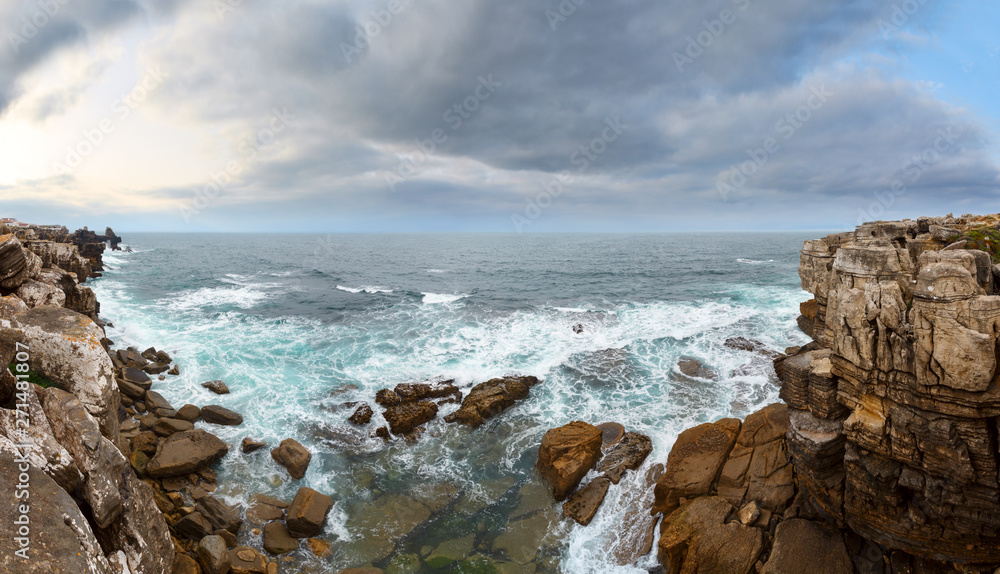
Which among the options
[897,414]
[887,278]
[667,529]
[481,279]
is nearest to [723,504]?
[667,529]

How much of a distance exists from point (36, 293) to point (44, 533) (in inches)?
425

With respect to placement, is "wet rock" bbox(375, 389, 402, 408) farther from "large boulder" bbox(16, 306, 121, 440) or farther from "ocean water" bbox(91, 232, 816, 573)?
"large boulder" bbox(16, 306, 121, 440)

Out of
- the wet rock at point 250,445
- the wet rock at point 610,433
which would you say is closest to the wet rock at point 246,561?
the wet rock at point 250,445

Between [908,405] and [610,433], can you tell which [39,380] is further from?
[908,405]

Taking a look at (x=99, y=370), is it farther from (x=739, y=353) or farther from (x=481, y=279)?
(x=481, y=279)

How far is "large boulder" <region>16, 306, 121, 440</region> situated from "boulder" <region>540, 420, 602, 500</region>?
38.5 ft

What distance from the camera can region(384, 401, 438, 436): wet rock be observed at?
17484mm

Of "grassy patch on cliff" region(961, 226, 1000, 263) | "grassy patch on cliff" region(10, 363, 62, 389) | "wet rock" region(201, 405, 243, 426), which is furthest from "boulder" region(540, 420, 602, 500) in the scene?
"grassy patch on cliff" region(10, 363, 62, 389)

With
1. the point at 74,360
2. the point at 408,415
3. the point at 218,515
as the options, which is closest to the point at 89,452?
the point at 74,360

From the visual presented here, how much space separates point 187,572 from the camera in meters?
9.49

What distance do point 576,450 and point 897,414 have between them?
8.90 m

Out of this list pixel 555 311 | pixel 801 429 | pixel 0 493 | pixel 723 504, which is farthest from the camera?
pixel 555 311

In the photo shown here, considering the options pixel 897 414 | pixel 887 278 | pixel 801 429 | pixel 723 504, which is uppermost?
pixel 887 278

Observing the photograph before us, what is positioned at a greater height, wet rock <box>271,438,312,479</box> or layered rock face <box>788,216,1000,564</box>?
layered rock face <box>788,216,1000,564</box>
